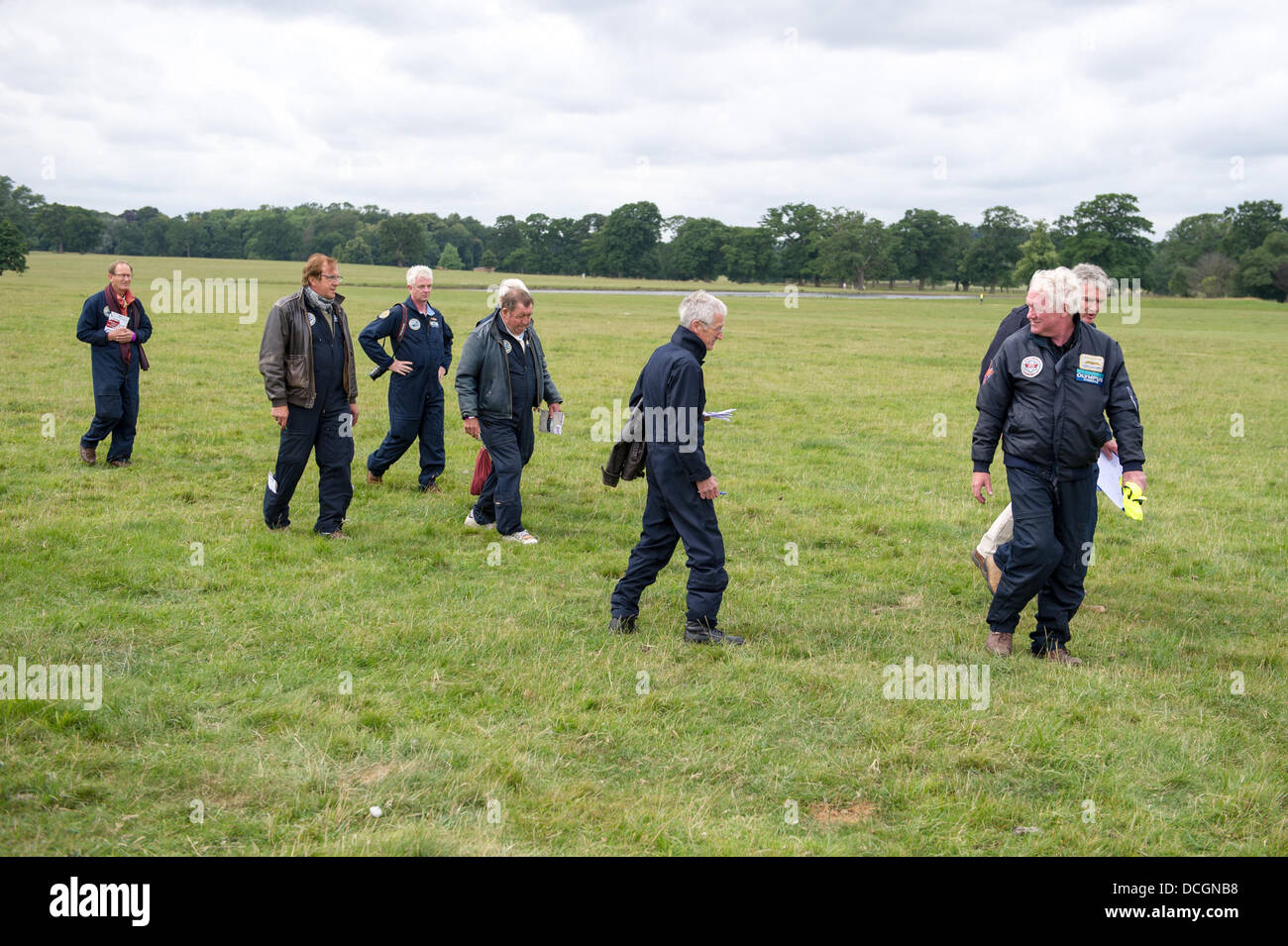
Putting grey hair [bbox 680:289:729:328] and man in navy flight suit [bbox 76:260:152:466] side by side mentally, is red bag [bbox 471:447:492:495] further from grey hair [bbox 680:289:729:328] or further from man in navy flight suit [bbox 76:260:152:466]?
man in navy flight suit [bbox 76:260:152:466]

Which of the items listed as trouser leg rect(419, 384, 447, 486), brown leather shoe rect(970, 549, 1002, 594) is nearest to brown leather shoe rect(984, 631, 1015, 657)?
brown leather shoe rect(970, 549, 1002, 594)

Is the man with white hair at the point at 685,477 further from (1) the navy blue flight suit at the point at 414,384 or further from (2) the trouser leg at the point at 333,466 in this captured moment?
(1) the navy blue flight suit at the point at 414,384

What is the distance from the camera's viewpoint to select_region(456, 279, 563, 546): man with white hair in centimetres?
1016

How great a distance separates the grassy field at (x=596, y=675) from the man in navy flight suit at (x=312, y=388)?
46 cm

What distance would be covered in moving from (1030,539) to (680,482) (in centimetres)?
253

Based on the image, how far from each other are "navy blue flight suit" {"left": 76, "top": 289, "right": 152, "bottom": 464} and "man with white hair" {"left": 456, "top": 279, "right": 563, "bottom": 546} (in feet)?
16.8

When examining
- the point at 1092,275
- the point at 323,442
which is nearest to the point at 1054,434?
the point at 1092,275

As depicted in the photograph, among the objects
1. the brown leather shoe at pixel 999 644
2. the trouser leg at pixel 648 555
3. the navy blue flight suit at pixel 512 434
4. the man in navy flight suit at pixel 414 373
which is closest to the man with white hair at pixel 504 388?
the navy blue flight suit at pixel 512 434

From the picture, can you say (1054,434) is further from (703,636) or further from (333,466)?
(333,466)

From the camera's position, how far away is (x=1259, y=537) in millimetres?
11547

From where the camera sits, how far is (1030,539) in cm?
726
